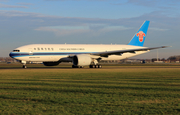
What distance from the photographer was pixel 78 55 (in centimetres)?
4062

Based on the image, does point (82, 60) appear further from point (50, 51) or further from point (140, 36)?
point (140, 36)

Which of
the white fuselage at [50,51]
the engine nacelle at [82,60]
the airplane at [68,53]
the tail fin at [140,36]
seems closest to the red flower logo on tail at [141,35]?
the tail fin at [140,36]

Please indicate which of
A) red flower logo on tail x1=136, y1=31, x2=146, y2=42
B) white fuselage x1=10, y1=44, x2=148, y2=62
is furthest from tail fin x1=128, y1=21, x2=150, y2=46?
white fuselage x1=10, y1=44, x2=148, y2=62

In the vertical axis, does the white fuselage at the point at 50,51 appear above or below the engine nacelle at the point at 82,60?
above

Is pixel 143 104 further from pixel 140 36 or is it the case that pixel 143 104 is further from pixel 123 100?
pixel 140 36

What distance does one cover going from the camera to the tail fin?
170 feet

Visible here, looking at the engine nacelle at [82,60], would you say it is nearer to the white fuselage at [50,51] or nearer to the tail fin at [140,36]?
the white fuselage at [50,51]

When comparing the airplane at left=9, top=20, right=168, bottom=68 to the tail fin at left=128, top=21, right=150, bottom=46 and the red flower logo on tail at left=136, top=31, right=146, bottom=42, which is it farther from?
the red flower logo on tail at left=136, top=31, right=146, bottom=42

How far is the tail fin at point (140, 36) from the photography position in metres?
51.7

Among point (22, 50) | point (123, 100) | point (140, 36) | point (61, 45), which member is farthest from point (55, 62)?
point (123, 100)

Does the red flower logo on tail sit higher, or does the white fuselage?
the red flower logo on tail

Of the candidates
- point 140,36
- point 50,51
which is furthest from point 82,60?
point 140,36

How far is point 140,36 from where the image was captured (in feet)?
171

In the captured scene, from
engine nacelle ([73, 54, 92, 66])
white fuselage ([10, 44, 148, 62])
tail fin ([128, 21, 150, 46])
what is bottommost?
engine nacelle ([73, 54, 92, 66])
